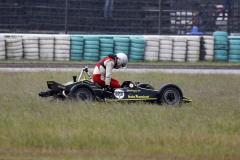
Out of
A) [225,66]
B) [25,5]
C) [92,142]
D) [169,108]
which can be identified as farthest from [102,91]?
[25,5]

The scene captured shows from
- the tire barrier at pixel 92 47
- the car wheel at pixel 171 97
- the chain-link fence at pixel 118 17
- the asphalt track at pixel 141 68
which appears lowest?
the car wheel at pixel 171 97

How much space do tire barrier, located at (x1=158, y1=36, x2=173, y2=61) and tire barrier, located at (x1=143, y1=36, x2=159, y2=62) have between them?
0.72 ft

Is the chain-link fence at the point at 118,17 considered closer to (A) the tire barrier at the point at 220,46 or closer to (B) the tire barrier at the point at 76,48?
(B) the tire barrier at the point at 76,48

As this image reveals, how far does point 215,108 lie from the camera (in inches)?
387

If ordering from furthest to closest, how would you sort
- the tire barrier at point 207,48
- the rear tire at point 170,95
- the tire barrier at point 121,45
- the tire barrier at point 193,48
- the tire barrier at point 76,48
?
the tire barrier at point 207,48
the tire barrier at point 193,48
the tire barrier at point 121,45
the tire barrier at point 76,48
the rear tire at point 170,95

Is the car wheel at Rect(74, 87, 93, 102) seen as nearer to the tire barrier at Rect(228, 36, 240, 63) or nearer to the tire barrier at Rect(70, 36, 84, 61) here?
the tire barrier at Rect(70, 36, 84, 61)

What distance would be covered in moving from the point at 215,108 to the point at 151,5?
16.8m

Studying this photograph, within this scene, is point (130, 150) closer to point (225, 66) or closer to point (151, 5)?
point (225, 66)

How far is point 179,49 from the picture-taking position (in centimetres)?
2302

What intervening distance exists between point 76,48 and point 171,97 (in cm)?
1268

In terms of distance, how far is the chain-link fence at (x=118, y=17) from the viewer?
24359 mm

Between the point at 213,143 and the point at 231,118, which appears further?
the point at 231,118

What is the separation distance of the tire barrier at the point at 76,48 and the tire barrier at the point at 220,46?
657 centimetres

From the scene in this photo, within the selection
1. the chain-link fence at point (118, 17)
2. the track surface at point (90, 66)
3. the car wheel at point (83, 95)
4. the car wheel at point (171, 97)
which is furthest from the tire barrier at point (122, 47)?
the car wheel at point (83, 95)
